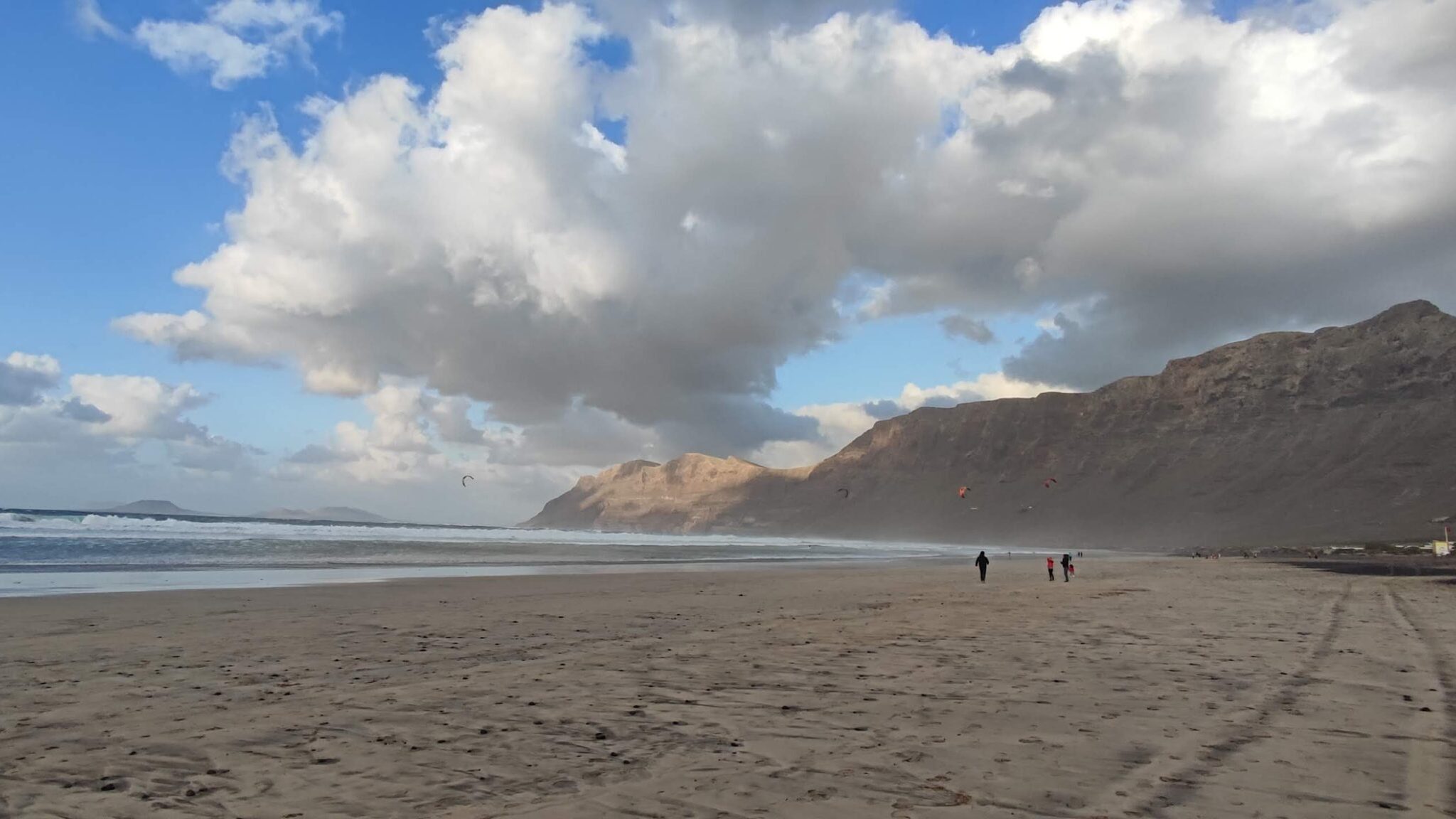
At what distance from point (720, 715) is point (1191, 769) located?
12.6 ft

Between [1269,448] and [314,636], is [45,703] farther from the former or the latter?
[1269,448]

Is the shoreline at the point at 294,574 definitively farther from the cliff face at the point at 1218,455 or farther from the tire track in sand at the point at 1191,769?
the cliff face at the point at 1218,455

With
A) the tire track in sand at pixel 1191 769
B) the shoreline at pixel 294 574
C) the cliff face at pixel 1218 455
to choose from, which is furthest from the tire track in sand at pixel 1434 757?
the cliff face at pixel 1218 455

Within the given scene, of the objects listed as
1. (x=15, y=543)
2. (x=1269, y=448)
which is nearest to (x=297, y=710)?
(x=15, y=543)

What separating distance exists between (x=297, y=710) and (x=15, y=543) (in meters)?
46.5

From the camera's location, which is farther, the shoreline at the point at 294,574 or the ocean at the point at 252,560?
the ocean at the point at 252,560

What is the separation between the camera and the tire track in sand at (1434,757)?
5.13 meters

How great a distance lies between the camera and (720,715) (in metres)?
7.74

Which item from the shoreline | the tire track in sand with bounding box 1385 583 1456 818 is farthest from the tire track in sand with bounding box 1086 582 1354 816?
the shoreline

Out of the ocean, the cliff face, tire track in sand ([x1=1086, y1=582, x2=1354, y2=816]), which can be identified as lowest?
the ocean

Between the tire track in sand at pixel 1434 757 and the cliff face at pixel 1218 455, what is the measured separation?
3590 inches

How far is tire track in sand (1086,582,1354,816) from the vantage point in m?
5.09

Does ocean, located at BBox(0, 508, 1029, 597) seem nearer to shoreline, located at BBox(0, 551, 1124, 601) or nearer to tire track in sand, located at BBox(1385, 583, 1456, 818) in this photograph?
shoreline, located at BBox(0, 551, 1124, 601)

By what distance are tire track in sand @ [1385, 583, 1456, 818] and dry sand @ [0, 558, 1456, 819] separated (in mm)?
37
